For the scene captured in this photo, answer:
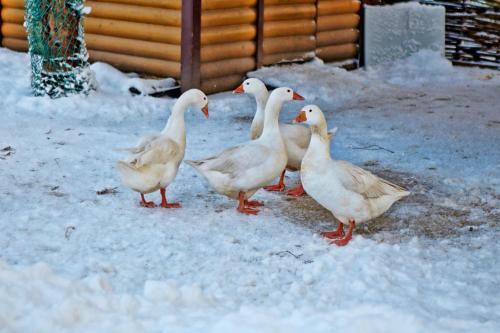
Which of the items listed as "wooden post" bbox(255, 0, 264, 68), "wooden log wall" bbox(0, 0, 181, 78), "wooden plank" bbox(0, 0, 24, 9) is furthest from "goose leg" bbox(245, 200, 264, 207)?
Result: "wooden plank" bbox(0, 0, 24, 9)

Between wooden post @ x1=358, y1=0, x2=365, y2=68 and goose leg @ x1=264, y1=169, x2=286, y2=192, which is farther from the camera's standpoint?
wooden post @ x1=358, y1=0, x2=365, y2=68

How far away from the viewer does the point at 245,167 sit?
20.9 feet

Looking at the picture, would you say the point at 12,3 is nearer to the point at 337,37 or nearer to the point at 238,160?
the point at 337,37

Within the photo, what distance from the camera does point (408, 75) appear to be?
12.9 metres

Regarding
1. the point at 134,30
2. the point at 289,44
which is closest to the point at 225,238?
the point at 134,30

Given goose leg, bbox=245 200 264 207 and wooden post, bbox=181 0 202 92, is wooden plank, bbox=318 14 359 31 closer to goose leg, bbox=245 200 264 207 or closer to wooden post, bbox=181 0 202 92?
wooden post, bbox=181 0 202 92

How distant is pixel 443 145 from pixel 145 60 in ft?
13.1

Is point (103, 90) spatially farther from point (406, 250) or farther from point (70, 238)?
point (406, 250)

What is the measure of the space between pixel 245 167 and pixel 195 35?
14.2 feet

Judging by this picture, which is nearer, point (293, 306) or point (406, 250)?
point (293, 306)

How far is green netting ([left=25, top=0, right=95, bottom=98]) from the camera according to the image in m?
9.60

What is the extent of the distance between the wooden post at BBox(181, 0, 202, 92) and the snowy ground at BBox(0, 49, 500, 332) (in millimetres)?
517

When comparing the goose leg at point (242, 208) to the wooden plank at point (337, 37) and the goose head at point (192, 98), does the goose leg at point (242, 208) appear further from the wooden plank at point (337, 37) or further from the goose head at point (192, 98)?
the wooden plank at point (337, 37)

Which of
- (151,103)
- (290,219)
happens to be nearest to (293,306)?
(290,219)
